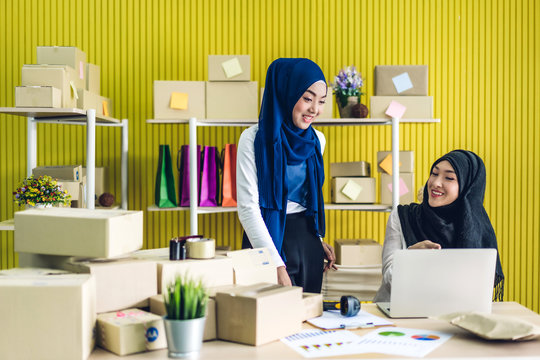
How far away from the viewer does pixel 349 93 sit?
10.0 feet

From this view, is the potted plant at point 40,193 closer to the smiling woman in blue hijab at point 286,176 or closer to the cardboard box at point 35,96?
the cardboard box at point 35,96

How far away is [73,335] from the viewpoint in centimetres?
114

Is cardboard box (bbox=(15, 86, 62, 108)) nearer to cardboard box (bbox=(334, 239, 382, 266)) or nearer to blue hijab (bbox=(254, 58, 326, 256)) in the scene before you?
blue hijab (bbox=(254, 58, 326, 256))

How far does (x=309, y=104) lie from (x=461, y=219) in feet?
2.54

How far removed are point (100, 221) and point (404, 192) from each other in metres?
2.23

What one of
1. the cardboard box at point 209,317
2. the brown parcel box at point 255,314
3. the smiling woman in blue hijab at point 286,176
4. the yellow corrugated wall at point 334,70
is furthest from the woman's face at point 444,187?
the yellow corrugated wall at point 334,70

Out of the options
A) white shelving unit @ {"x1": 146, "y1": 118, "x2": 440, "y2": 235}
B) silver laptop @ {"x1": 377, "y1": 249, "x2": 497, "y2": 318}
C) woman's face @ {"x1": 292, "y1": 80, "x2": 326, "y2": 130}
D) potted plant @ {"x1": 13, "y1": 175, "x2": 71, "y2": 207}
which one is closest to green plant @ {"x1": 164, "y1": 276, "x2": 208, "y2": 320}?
silver laptop @ {"x1": 377, "y1": 249, "x2": 497, "y2": 318}

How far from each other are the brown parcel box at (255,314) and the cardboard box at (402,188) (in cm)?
186

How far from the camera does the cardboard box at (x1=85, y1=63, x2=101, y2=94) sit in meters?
3.11

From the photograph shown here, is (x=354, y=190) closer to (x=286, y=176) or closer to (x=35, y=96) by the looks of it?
(x=286, y=176)

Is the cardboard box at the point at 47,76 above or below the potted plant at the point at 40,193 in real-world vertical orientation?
above

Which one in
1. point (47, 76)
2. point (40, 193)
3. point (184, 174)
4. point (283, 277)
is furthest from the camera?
point (184, 174)

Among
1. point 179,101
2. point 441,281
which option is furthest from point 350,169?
point 441,281

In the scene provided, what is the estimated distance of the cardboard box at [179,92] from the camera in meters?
3.03
